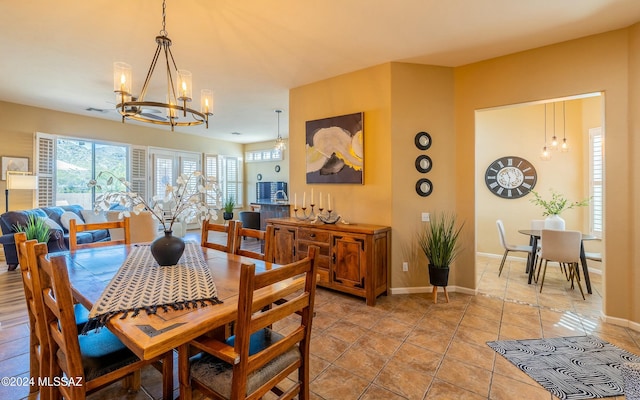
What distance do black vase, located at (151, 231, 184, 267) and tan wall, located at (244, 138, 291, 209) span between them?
267 inches

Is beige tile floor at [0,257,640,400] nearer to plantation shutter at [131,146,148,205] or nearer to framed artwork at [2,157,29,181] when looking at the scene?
framed artwork at [2,157,29,181]

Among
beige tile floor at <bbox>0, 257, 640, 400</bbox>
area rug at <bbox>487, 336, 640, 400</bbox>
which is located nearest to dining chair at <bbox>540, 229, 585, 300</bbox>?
beige tile floor at <bbox>0, 257, 640, 400</bbox>

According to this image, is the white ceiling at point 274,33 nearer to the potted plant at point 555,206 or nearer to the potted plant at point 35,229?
the potted plant at point 35,229

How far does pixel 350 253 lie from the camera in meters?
3.36

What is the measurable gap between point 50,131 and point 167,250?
6.06 meters

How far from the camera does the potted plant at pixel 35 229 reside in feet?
13.6

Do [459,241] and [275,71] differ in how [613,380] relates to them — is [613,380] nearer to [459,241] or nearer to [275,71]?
[459,241]

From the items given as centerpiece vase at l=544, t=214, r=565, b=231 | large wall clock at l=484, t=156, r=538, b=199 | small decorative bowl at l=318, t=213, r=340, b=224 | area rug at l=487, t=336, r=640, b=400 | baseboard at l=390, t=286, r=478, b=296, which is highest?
large wall clock at l=484, t=156, r=538, b=199

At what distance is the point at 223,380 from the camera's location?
1.26 m

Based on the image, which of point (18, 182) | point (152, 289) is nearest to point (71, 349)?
point (152, 289)

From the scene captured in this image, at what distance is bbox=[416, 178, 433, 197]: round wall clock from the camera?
3.65 meters

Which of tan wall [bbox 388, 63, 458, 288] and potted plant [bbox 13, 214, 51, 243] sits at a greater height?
tan wall [bbox 388, 63, 458, 288]

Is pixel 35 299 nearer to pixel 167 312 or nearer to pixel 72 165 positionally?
pixel 167 312

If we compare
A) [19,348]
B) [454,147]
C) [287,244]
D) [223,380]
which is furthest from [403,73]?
[19,348]
